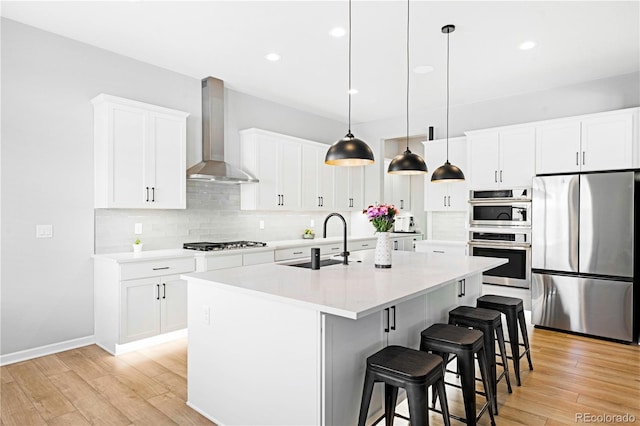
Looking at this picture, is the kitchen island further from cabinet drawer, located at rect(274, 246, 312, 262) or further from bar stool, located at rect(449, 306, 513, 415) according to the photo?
cabinet drawer, located at rect(274, 246, 312, 262)

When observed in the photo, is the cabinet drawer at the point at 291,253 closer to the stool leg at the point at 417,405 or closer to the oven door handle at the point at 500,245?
the oven door handle at the point at 500,245

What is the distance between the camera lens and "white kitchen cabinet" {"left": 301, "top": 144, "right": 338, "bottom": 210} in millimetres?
5855

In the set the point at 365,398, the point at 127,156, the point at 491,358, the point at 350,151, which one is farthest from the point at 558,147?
the point at 127,156

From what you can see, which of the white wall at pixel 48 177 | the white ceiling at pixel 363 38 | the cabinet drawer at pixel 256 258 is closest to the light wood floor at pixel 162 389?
the white wall at pixel 48 177

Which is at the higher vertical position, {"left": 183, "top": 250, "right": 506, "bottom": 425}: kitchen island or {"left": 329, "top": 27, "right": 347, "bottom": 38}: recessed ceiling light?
{"left": 329, "top": 27, "right": 347, "bottom": 38}: recessed ceiling light

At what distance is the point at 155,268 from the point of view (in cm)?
379

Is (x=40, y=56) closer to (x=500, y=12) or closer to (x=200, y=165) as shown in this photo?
(x=200, y=165)

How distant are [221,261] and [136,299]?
36.3 inches

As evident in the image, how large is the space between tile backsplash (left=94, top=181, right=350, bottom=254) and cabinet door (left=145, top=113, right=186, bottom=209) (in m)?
0.30

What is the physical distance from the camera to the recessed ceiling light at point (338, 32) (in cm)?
346

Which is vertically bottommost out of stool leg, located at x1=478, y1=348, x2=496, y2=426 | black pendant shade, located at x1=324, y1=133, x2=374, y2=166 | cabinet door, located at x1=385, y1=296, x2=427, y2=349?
stool leg, located at x1=478, y1=348, x2=496, y2=426

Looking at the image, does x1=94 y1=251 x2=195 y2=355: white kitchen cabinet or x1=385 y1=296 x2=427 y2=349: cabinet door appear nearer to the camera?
x1=385 y1=296 x2=427 y2=349: cabinet door

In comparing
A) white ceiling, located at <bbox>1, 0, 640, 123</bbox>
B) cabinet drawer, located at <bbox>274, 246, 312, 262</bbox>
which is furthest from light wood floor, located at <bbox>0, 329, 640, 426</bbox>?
white ceiling, located at <bbox>1, 0, 640, 123</bbox>

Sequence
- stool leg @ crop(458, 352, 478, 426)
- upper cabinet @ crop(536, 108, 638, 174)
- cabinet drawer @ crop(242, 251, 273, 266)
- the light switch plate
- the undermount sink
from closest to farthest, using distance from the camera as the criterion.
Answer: stool leg @ crop(458, 352, 478, 426), the undermount sink, the light switch plate, upper cabinet @ crop(536, 108, 638, 174), cabinet drawer @ crop(242, 251, 273, 266)
